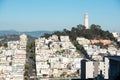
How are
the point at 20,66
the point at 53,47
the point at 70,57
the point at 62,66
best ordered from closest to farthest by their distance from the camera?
the point at 20,66, the point at 62,66, the point at 70,57, the point at 53,47

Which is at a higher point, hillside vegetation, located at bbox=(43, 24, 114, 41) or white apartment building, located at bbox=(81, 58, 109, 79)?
hillside vegetation, located at bbox=(43, 24, 114, 41)

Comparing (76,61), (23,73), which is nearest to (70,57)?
(76,61)

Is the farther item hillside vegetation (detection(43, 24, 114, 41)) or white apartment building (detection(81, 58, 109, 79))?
hillside vegetation (detection(43, 24, 114, 41))

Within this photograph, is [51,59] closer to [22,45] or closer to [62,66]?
[62,66]

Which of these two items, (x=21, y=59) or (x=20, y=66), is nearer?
(x=20, y=66)

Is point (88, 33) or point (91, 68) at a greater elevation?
point (88, 33)

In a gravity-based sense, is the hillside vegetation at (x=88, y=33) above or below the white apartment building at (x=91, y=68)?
above

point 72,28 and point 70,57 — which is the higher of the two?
point 72,28

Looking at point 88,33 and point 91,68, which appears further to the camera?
point 88,33

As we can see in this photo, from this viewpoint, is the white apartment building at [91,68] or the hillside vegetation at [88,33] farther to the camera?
the hillside vegetation at [88,33]

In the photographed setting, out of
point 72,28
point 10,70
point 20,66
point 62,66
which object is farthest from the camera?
point 72,28
